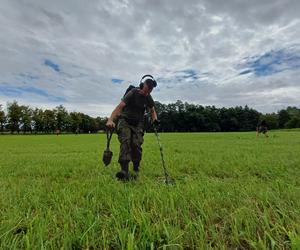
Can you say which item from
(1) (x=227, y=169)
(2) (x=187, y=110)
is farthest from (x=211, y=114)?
(1) (x=227, y=169)

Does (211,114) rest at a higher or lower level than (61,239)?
higher

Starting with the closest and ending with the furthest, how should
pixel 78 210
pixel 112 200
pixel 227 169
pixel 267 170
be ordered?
pixel 78 210 < pixel 112 200 < pixel 267 170 < pixel 227 169

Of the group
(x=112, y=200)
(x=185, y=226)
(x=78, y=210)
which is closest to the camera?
(x=185, y=226)

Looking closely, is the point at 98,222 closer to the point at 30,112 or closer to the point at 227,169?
the point at 227,169

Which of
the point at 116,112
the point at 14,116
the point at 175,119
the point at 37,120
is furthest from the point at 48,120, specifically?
the point at 116,112

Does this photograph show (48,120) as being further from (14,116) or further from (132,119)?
(132,119)

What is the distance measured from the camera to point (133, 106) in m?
5.33

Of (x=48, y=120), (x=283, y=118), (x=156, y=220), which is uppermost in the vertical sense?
(x=48, y=120)

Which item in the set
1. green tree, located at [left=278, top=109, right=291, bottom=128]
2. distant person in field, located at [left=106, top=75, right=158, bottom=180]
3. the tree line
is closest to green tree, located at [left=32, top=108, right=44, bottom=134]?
the tree line

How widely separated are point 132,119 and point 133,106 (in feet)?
1.01

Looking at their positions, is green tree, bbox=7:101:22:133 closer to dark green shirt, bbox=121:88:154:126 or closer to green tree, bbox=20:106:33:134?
green tree, bbox=20:106:33:134

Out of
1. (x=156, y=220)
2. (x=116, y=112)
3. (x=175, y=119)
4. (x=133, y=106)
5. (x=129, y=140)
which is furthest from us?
(x=175, y=119)

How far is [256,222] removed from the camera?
2.29 m

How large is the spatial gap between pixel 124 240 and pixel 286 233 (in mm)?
1442
